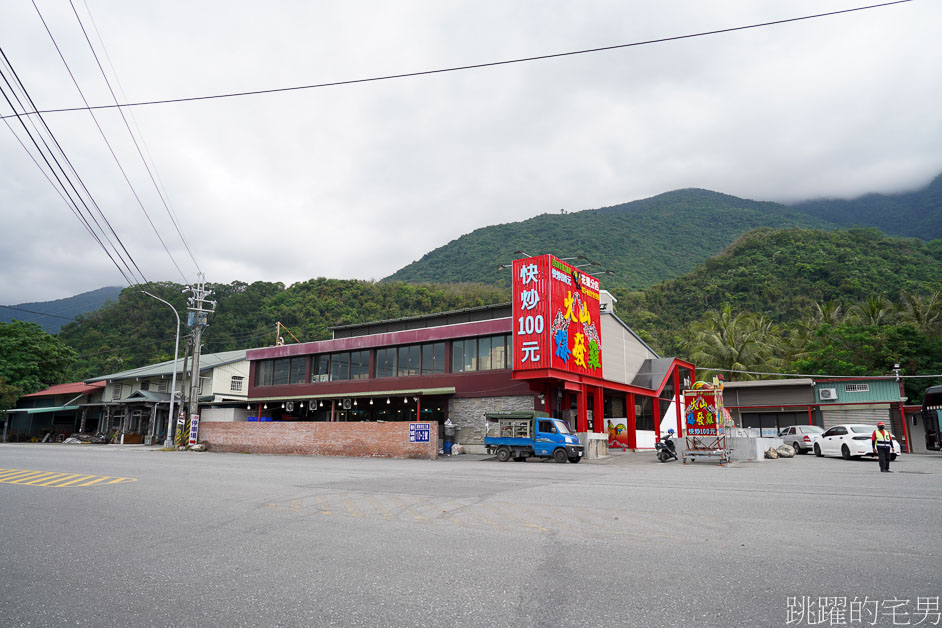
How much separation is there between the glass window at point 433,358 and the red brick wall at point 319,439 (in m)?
6.85

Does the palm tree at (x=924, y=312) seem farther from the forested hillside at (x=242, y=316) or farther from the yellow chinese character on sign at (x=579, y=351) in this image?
the forested hillside at (x=242, y=316)

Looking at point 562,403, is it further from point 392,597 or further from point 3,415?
point 3,415

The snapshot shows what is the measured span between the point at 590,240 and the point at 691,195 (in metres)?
73.7

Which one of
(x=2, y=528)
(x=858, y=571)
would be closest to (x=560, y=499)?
(x=858, y=571)

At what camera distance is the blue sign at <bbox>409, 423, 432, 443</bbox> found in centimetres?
2720

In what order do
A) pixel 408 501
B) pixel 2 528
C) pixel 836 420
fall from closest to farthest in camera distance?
pixel 2 528 → pixel 408 501 → pixel 836 420

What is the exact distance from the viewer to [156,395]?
1799 inches

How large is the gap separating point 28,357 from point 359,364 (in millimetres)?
38328

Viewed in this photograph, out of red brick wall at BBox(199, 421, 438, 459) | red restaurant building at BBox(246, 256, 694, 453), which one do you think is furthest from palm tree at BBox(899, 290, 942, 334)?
red brick wall at BBox(199, 421, 438, 459)

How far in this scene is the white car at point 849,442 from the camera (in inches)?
944

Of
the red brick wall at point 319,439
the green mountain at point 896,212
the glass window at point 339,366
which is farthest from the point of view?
the green mountain at point 896,212

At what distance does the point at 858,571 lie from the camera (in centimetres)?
554

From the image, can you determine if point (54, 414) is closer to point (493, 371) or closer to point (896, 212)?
point (493, 371)

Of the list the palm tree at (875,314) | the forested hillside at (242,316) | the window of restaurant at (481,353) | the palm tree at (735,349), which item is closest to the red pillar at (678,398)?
the palm tree at (735,349)
